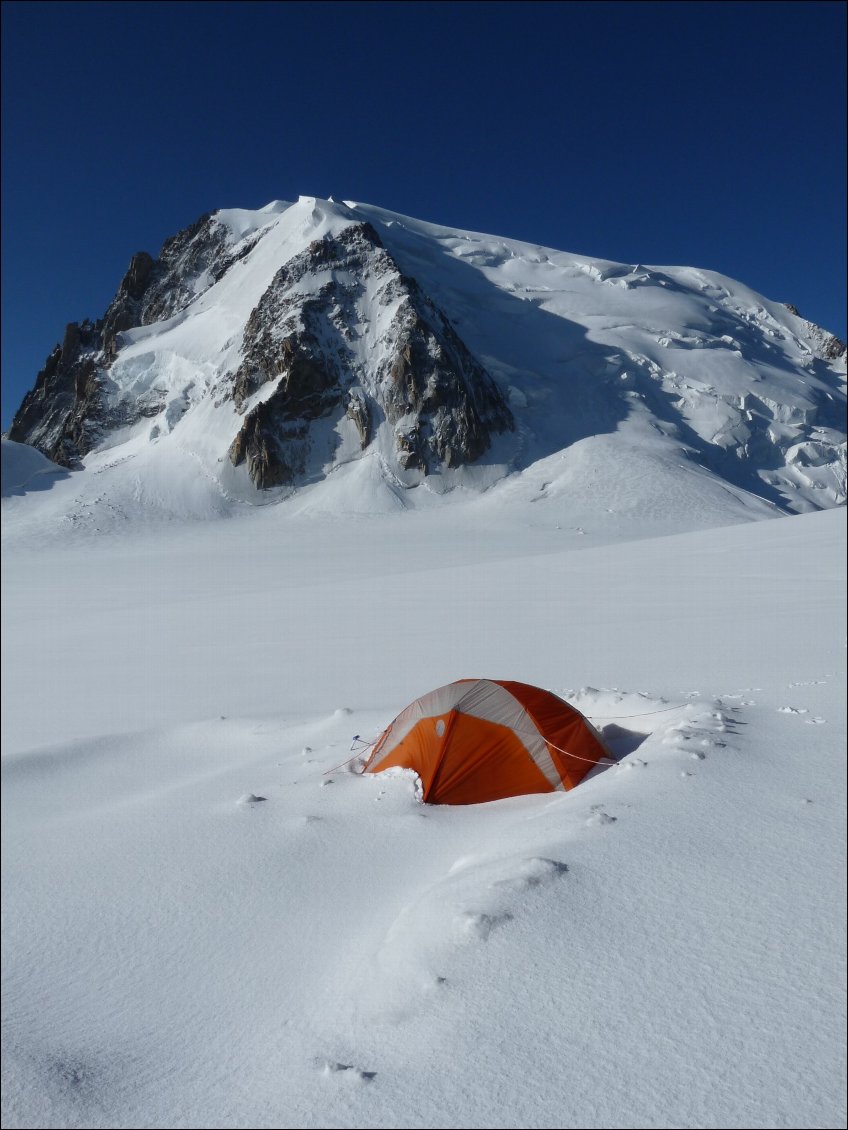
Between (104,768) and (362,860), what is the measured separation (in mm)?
Result: 4446

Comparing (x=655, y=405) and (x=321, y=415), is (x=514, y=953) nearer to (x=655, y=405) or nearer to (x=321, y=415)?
(x=321, y=415)

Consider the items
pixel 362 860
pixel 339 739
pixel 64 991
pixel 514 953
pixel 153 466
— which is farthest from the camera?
pixel 153 466

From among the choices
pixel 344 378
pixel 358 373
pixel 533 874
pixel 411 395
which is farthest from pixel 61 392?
pixel 533 874

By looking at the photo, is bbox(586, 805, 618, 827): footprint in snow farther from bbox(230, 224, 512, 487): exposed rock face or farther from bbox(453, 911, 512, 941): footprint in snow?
bbox(230, 224, 512, 487): exposed rock face

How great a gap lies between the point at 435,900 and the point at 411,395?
5067cm

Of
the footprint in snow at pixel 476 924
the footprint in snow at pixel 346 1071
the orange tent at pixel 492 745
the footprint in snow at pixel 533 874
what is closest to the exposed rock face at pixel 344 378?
the orange tent at pixel 492 745

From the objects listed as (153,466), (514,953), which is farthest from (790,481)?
(514,953)

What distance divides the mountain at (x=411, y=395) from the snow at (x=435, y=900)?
120 ft

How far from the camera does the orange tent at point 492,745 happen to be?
630cm

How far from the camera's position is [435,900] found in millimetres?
3869

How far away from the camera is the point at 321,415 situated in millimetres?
53438

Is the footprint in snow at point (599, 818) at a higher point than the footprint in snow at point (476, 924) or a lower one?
higher

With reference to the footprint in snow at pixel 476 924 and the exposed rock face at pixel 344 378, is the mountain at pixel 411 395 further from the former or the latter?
the footprint in snow at pixel 476 924

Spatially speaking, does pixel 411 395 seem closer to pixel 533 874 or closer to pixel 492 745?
pixel 492 745
